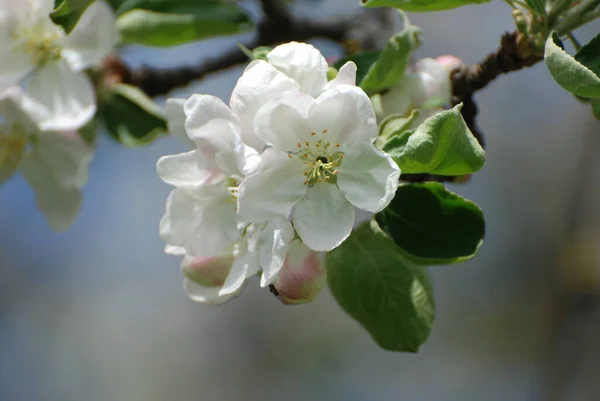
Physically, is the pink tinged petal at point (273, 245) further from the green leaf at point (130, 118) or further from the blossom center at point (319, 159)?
the green leaf at point (130, 118)

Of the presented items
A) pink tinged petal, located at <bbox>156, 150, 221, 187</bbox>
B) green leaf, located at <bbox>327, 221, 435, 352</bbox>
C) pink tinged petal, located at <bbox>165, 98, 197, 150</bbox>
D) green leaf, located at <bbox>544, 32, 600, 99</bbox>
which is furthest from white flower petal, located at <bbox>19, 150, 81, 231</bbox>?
green leaf, located at <bbox>544, 32, 600, 99</bbox>

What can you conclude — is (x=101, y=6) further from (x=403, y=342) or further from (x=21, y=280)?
(x=21, y=280)

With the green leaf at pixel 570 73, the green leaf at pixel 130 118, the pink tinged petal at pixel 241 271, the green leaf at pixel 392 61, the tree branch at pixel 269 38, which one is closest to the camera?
the green leaf at pixel 570 73

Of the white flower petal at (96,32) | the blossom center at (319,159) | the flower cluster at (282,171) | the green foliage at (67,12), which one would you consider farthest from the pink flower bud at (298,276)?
the white flower petal at (96,32)

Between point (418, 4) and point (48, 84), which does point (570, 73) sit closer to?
point (418, 4)

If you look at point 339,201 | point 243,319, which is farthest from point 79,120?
point 243,319

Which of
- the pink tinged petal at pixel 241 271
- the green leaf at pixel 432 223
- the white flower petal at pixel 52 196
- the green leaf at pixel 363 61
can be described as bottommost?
the white flower petal at pixel 52 196
